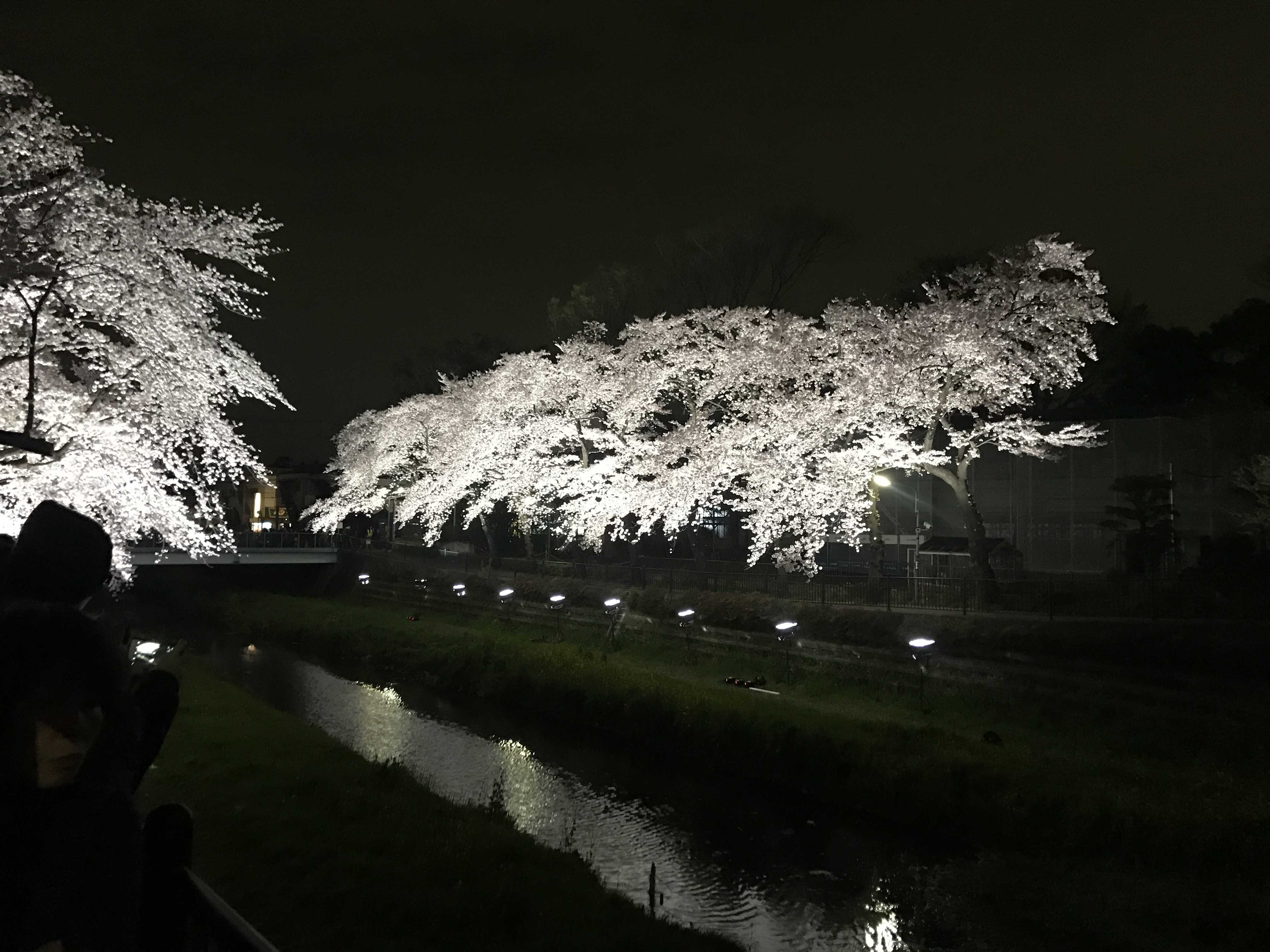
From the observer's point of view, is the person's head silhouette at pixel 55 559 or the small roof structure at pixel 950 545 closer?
the person's head silhouette at pixel 55 559

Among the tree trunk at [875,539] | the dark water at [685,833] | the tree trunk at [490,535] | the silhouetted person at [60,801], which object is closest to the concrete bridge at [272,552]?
the tree trunk at [490,535]

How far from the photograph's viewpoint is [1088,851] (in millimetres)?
11266

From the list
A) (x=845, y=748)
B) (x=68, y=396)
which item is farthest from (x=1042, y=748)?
(x=68, y=396)

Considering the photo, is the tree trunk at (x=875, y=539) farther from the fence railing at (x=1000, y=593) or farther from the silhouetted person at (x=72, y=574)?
the silhouetted person at (x=72, y=574)

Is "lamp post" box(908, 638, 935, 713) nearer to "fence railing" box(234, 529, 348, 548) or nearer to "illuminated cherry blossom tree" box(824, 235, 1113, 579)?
"illuminated cherry blossom tree" box(824, 235, 1113, 579)

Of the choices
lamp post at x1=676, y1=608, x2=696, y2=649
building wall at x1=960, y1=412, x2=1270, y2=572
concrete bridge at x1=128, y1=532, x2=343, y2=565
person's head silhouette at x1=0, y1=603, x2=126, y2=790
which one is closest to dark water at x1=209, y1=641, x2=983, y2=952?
lamp post at x1=676, y1=608, x2=696, y2=649

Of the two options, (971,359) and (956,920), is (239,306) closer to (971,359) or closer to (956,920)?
(956,920)

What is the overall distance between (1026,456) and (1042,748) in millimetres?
19771

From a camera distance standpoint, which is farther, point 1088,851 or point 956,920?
point 1088,851

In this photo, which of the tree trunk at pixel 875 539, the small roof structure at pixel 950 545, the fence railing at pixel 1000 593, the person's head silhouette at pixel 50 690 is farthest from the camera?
the small roof structure at pixel 950 545

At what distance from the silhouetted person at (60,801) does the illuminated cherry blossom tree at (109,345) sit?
805cm

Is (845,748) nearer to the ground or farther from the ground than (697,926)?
farther from the ground

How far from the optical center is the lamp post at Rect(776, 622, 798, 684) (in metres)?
19.9

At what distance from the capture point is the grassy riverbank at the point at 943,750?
11.3 metres
